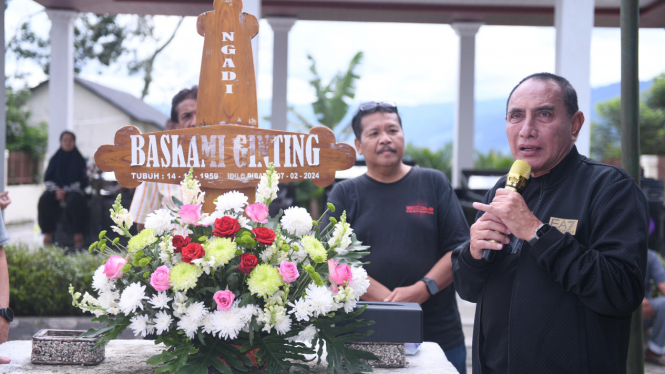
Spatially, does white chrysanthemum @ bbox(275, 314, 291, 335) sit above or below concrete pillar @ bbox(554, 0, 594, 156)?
below

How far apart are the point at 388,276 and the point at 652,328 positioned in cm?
358

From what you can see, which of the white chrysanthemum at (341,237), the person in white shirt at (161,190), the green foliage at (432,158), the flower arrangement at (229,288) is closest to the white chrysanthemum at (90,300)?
the flower arrangement at (229,288)

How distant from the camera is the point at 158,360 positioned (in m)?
1.42

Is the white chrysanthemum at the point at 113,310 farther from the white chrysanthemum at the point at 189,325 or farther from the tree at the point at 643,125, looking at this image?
the tree at the point at 643,125

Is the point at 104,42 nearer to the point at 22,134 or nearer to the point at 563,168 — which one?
the point at 22,134

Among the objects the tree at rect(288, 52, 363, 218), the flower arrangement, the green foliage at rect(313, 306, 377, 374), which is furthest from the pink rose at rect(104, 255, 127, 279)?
the tree at rect(288, 52, 363, 218)

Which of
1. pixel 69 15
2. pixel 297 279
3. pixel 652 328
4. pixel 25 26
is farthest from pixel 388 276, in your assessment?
pixel 25 26

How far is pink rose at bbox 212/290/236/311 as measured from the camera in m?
1.38

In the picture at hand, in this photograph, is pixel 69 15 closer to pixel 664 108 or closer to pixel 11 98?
pixel 11 98

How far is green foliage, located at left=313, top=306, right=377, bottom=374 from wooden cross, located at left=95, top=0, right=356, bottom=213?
0.73 meters

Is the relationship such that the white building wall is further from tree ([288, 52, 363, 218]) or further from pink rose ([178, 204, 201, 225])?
pink rose ([178, 204, 201, 225])

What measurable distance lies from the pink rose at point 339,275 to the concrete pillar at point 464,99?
27.4 feet

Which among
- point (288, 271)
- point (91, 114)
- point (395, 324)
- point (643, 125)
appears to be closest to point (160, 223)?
point (288, 271)

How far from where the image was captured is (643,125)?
23.8 meters
